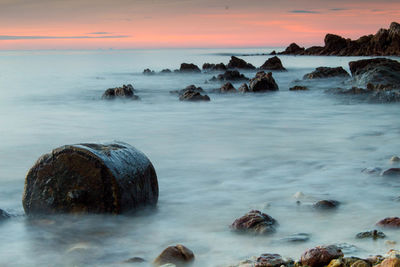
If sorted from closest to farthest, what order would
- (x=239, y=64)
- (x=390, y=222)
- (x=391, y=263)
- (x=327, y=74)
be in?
1. (x=391, y=263)
2. (x=390, y=222)
3. (x=327, y=74)
4. (x=239, y=64)

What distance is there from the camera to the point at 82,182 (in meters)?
4.01

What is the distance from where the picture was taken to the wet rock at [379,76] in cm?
1512

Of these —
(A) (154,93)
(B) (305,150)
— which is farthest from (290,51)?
(B) (305,150)

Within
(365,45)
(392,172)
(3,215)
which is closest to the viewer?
(3,215)

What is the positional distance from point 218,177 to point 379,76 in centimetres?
1175

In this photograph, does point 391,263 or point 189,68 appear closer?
point 391,263

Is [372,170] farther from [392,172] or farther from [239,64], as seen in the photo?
[239,64]

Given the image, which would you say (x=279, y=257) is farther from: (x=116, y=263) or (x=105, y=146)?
(x=105, y=146)

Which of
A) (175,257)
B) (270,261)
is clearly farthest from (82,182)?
(270,261)

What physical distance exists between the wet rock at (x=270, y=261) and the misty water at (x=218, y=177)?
238 mm

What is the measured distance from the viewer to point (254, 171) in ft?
20.2

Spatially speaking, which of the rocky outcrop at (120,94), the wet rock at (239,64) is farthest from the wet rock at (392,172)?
the wet rock at (239,64)

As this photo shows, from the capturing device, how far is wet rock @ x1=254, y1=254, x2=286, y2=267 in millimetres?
2994

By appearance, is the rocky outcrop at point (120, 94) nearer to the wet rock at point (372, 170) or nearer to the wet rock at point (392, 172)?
the wet rock at point (372, 170)
